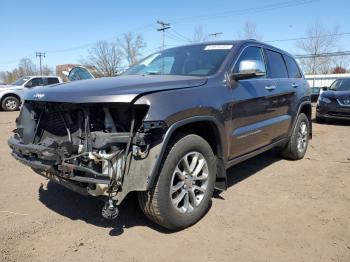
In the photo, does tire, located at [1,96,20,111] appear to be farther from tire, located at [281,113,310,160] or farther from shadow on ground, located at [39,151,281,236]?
tire, located at [281,113,310,160]

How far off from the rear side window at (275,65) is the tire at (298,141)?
0.94 meters

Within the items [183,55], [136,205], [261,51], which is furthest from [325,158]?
[136,205]

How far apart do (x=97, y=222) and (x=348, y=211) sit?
2.72 m

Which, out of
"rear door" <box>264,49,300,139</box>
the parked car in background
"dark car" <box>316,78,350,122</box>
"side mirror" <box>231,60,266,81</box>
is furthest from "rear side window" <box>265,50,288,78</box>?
"dark car" <box>316,78,350,122</box>

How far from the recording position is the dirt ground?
3162 millimetres

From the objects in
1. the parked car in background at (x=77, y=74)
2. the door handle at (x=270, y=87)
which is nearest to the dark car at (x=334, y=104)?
the door handle at (x=270, y=87)

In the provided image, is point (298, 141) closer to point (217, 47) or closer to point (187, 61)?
point (217, 47)

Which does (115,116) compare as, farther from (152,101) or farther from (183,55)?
(183,55)

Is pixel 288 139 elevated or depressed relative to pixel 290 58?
depressed

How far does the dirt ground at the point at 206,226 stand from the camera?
3.16 m

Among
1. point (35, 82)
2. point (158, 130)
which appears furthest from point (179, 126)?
point (35, 82)

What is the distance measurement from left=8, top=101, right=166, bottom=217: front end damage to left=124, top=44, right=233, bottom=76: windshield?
Answer: 51.5 inches

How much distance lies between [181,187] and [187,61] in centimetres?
170

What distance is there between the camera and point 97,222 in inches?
148
